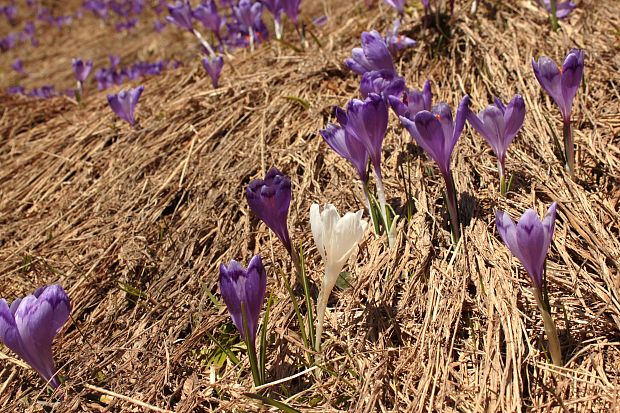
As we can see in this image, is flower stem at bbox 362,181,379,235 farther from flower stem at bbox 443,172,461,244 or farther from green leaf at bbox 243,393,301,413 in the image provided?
green leaf at bbox 243,393,301,413

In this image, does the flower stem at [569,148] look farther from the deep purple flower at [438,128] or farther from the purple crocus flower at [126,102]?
the purple crocus flower at [126,102]

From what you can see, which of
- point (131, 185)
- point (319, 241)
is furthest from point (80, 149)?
point (319, 241)

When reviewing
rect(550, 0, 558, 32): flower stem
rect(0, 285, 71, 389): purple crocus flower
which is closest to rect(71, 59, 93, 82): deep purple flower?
rect(0, 285, 71, 389): purple crocus flower

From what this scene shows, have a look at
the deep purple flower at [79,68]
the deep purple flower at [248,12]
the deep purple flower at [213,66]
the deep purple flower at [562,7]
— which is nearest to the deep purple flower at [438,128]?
the deep purple flower at [562,7]

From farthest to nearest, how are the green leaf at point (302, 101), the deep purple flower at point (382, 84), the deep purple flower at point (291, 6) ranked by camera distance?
the deep purple flower at point (291, 6), the green leaf at point (302, 101), the deep purple flower at point (382, 84)

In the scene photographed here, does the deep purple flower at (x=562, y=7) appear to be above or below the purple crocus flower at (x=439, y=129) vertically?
below

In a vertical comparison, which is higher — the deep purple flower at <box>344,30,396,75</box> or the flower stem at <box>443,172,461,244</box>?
the deep purple flower at <box>344,30,396,75</box>
